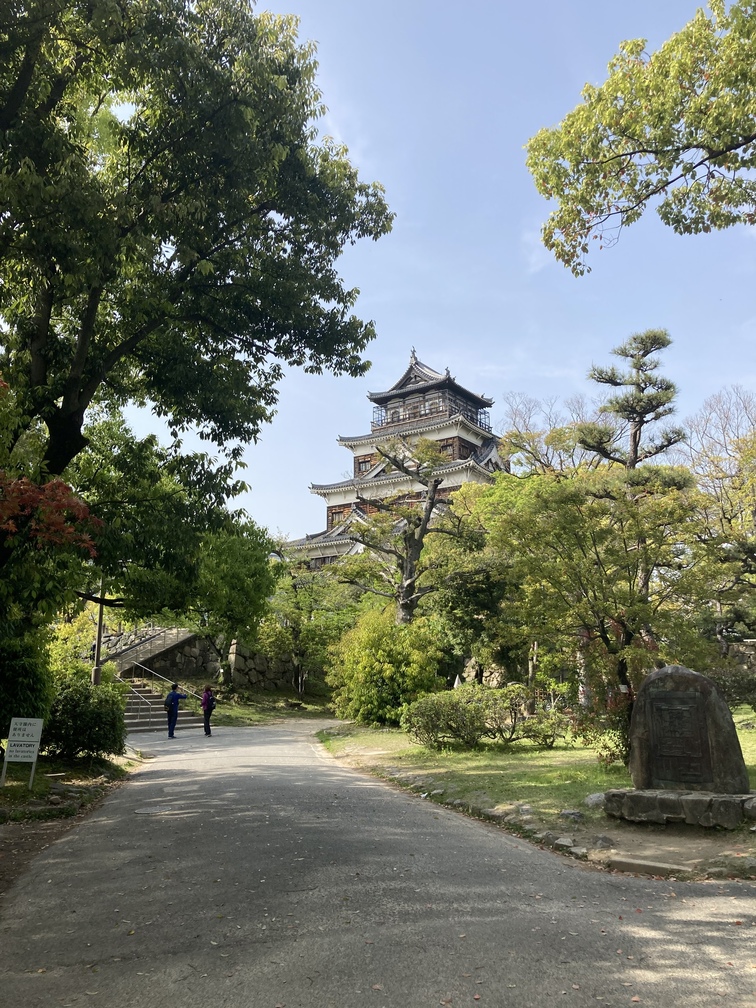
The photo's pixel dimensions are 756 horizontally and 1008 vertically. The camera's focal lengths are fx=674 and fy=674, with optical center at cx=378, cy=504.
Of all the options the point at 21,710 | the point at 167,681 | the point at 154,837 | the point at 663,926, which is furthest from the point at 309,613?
the point at 663,926

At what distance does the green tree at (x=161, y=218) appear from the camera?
7.45 meters

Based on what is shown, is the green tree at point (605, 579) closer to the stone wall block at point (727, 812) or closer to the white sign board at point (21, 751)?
the stone wall block at point (727, 812)

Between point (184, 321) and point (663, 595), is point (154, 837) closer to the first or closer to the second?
point (184, 321)

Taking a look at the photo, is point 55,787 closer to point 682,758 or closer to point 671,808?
point 671,808

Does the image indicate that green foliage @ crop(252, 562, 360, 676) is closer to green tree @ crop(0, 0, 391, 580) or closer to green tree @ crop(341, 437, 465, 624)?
green tree @ crop(341, 437, 465, 624)

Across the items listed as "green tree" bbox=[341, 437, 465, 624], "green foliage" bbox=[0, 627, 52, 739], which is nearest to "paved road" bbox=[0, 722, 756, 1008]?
"green foliage" bbox=[0, 627, 52, 739]

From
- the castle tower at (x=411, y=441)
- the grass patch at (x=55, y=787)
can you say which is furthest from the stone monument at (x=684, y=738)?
the castle tower at (x=411, y=441)

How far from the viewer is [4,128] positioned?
24.6 feet

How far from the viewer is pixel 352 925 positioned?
169 inches

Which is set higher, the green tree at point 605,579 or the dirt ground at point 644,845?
the green tree at point 605,579

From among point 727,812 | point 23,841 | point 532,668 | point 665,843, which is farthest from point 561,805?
point 532,668

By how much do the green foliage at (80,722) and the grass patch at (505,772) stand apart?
16.1 feet

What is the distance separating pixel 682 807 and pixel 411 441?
37519 millimetres

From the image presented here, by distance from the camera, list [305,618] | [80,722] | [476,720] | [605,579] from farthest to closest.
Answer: [305,618] < [476,720] < [80,722] < [605,579]
